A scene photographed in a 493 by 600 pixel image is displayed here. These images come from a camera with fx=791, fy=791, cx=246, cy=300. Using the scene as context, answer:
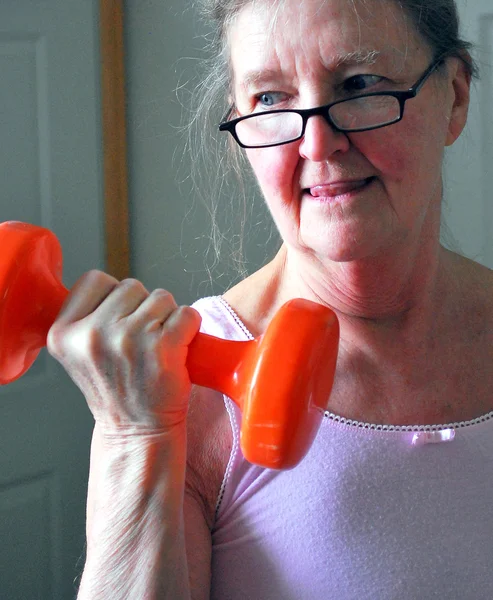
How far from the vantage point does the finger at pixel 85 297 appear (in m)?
0.84

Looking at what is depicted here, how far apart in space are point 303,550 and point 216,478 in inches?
5.5

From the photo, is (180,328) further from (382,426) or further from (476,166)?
(476,166)

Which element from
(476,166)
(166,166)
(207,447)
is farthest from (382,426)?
(166,166)

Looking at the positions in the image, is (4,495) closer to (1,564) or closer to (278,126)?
(1,564)

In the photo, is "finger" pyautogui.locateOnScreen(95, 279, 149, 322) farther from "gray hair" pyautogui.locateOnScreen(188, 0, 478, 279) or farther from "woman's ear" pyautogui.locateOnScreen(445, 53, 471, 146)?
"woman's ear" pyautogui.locateOnScreen(445, 53, 471, 146)

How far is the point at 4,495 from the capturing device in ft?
6.99

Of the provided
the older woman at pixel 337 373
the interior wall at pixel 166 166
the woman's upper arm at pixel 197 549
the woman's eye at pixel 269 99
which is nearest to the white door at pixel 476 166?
the interior wall at pixel 166 166

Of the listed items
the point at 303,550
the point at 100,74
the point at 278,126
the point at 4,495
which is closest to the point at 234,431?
the point at 303,550

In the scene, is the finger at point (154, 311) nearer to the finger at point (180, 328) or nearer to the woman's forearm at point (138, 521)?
the finger at point (180, 328)

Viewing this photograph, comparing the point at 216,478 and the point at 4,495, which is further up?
the point at 216,478

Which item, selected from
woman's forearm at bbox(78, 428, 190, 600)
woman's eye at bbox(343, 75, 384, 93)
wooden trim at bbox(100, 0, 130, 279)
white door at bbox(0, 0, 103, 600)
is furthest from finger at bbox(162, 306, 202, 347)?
wooden trim at bbox(100, 0, 130, 279)

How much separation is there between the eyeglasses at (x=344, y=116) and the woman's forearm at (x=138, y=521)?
1.21 ft

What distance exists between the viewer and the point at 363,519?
0.98 meters

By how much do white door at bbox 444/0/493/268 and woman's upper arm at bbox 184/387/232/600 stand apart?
127cm
